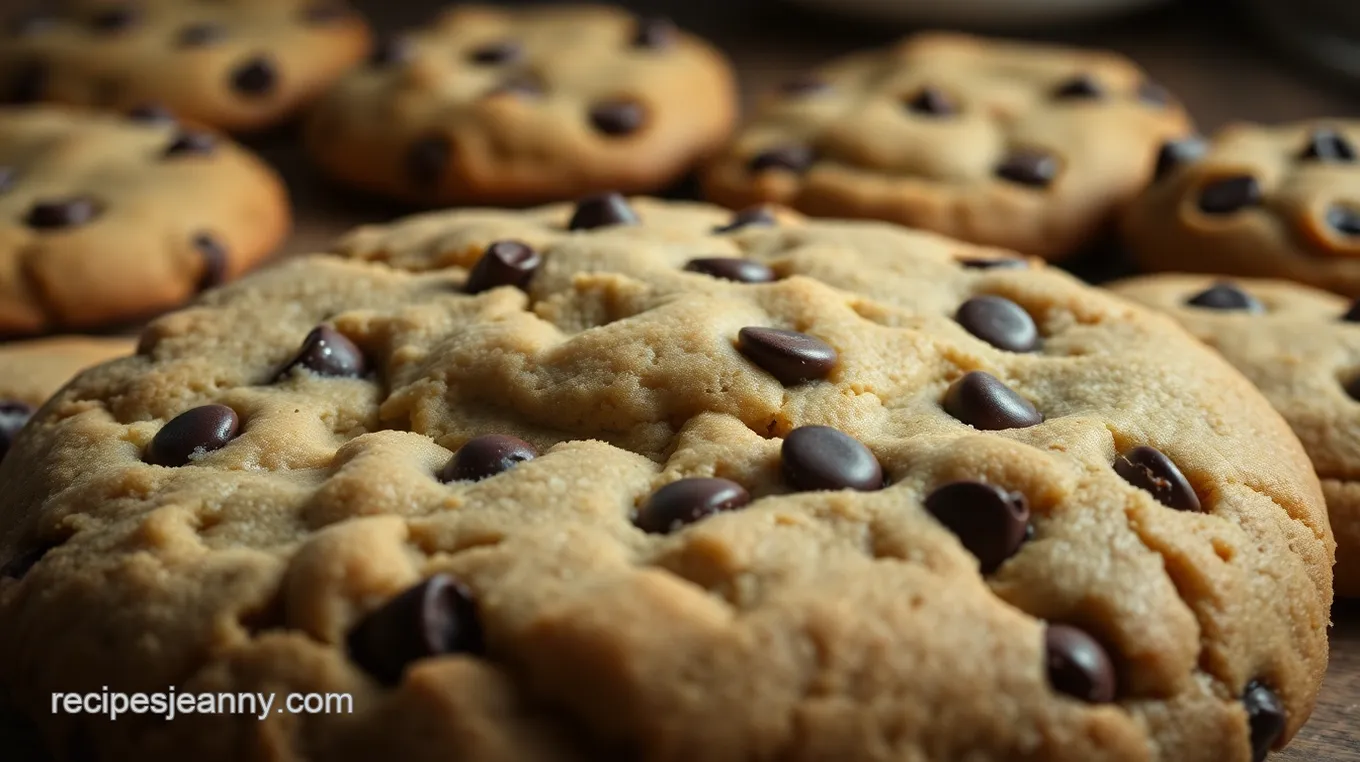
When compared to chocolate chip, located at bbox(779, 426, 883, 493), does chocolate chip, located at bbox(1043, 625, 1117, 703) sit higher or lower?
lower

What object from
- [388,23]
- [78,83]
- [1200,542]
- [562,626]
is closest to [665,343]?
[562,626]

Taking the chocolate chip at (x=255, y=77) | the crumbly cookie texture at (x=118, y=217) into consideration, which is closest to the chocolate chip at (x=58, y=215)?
the crumbly cookie texture at (x=118, y=217)

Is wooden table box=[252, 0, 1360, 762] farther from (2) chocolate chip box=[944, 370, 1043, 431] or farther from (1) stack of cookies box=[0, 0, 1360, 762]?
(2) chocolate chip box=[944, 370, 1043, 431]

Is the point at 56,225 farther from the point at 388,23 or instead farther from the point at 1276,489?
the point at 1276,489

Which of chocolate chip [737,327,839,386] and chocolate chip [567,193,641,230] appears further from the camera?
chocolate chip [567,193,641,230]

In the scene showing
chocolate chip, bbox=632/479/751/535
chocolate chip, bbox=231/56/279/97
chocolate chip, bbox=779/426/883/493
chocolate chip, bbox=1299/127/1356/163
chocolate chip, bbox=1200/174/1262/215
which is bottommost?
chocolate chip, bbox=231/56/279/97

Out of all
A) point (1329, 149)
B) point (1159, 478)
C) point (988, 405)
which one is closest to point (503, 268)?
point (988, 405)

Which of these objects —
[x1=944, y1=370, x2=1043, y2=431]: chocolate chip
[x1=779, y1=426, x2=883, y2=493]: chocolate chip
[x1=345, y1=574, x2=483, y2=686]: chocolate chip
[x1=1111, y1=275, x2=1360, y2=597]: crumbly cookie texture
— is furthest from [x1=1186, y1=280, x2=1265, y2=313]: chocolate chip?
[x1=345, y1=574, x2=483, y2=686]: chocolate chip
